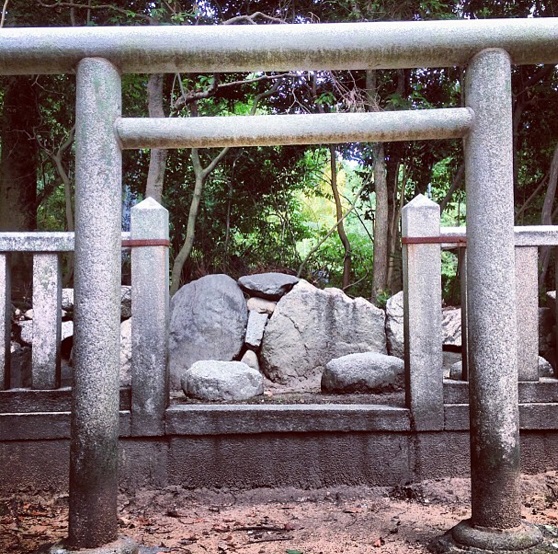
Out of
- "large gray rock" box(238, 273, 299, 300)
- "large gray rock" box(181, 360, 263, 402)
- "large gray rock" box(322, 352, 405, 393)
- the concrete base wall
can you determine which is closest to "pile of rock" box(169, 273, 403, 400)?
"large gray rock" box(238, 273, 299, 300)

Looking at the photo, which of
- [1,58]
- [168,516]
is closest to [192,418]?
[168,516]

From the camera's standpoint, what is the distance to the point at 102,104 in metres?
2.65

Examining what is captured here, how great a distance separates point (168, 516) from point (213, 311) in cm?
281

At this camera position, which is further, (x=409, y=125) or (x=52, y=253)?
(x=52, y=253)

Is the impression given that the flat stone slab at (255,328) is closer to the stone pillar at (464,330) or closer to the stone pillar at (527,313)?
the stone pillar at (464,330)

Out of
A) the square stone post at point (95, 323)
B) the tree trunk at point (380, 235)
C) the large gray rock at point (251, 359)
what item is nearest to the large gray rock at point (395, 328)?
the large gray rock at point (251, 359)

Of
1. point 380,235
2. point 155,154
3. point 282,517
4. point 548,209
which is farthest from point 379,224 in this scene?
point 282,517

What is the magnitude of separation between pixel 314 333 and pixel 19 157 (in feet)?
22.1

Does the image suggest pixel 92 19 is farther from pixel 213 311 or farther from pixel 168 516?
pixel 168 516

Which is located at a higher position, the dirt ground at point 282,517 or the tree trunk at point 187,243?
the tree trunk at point 187,243

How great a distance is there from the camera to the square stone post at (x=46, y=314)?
386cm

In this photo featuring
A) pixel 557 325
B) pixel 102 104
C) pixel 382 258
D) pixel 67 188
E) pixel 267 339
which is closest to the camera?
pixel 102 104

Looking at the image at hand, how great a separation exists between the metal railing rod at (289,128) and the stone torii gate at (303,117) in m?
0.04

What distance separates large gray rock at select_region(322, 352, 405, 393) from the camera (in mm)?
4793
